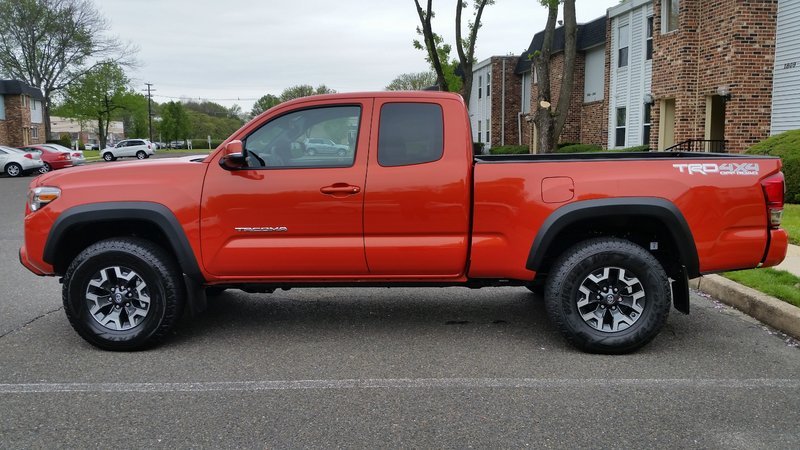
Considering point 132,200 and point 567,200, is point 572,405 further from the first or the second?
point 132,200

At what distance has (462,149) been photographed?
5.27 metres

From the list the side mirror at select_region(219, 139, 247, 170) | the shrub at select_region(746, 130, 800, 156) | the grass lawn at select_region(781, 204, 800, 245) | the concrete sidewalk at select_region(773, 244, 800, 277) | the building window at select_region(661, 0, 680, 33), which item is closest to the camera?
the side mirror at select_region(219, 139, 247, 170)

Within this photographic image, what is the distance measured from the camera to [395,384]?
4547mm

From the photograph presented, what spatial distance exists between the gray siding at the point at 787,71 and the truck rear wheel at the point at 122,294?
53.1 feet

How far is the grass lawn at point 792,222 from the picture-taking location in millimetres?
9227

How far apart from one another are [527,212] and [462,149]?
0.69 meters

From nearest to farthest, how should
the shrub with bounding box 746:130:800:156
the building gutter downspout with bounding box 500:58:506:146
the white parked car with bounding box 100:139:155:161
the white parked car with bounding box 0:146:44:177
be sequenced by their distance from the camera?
1. the shrub with bounding box 746:130:800:156
2. the white parked car with bounding box 0:146:44:177
3. the building gutter downspout with bounding box 500:58:506:146
4. the white parked car with bounding box 100:139:155:161

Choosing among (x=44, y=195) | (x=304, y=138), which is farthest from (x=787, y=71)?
(x=44, y=195)

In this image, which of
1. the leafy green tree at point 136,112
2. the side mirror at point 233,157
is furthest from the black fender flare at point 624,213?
the leafy green tree at point 136,112

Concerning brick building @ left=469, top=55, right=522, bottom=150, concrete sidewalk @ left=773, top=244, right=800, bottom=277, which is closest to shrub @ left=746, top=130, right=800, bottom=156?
concrete sidewalk @ left=773, top=244, right=800, bottom=277

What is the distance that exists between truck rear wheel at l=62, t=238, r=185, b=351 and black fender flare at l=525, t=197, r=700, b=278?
284 cm

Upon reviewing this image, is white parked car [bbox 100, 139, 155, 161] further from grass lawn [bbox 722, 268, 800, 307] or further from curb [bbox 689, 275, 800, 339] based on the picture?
grass lawn [bbox 722, 268, 800, 307]

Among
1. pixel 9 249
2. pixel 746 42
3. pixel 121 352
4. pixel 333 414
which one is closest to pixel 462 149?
pixel 333 414

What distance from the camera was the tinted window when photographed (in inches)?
208
